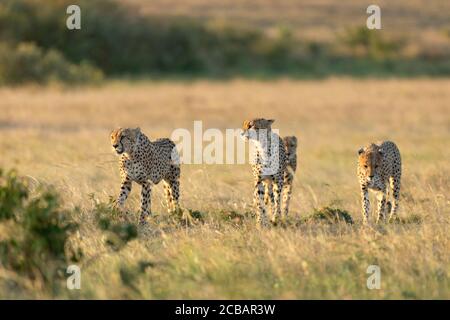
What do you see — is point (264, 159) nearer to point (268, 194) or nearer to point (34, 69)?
point (268, 194)

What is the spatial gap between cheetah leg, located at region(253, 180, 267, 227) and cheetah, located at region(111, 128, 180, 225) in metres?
0.81

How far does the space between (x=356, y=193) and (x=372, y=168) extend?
6.19 feet

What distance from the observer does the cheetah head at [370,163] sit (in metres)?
9.12

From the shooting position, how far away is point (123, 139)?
902 centimetres

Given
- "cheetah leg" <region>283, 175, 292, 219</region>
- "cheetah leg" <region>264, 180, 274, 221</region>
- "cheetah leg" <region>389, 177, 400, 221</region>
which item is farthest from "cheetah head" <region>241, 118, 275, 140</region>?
"cheetah leg" <region>389, 177, 400, 221</region>

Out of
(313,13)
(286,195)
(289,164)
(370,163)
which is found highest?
(313,13)

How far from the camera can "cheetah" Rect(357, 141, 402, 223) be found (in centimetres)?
913

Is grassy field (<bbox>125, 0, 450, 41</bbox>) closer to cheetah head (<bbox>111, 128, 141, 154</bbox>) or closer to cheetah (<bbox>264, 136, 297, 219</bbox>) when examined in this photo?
cheetah (<bbox>264, 136, 297, 219</bbox>)

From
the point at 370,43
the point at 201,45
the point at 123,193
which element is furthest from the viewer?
the point at 201,45

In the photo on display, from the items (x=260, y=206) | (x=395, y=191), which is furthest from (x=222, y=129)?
(x=260, y=206)

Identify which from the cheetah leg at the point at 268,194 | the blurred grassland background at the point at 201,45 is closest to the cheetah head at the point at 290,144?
the cheetah leg at the point at 268,194

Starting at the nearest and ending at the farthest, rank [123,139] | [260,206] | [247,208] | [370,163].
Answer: [260,206] → [123,139] → [370,163] → [247,208]

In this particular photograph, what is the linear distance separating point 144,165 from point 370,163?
7.11 feet

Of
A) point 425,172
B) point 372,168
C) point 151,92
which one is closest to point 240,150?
point 425,172
